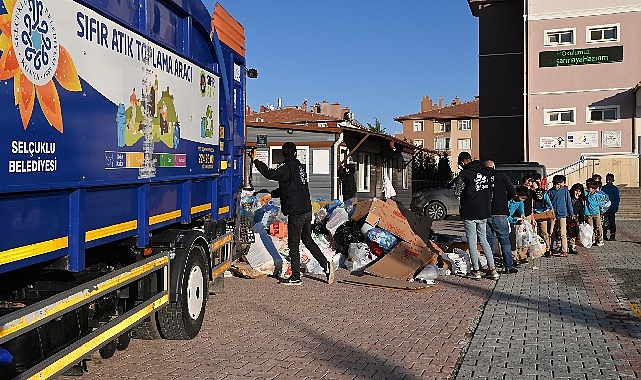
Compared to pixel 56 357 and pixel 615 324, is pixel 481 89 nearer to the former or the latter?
pixel 615 324

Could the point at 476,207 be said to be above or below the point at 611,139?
below

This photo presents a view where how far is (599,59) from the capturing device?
104 feet

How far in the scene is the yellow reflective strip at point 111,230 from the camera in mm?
4570

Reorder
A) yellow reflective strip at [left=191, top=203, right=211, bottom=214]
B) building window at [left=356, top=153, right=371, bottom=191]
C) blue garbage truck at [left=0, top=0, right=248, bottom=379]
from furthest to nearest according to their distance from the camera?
building window at [left=356, top=153, right=371, bottom=191] < yellow reflective strip at [left=191, top=203, right=211, bottom=214] < blue garbage truck at [left=0, top=0, right=248, bottom=379]

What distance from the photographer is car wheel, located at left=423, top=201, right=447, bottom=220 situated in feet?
77.0

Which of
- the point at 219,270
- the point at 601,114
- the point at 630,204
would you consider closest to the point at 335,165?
the point at 630,204

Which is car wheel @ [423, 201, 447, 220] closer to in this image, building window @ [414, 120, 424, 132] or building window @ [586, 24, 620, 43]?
building window @ [586, 24, 620, 43]

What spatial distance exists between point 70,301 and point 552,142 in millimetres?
30664

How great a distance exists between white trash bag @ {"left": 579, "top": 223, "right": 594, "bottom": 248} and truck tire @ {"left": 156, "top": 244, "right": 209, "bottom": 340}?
1024cm

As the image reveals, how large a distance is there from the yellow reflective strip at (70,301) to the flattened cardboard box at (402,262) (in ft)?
16.3

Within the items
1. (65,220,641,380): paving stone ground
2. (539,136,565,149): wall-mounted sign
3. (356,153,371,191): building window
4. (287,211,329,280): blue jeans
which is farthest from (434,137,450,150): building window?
(287,211,329,280): blue jeans

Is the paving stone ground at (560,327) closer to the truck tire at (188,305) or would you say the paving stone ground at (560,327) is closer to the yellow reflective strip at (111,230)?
the truck tire at (188,305)

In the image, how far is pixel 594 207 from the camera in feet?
50.4

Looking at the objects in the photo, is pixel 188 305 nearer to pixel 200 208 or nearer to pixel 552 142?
pixel 200 208
